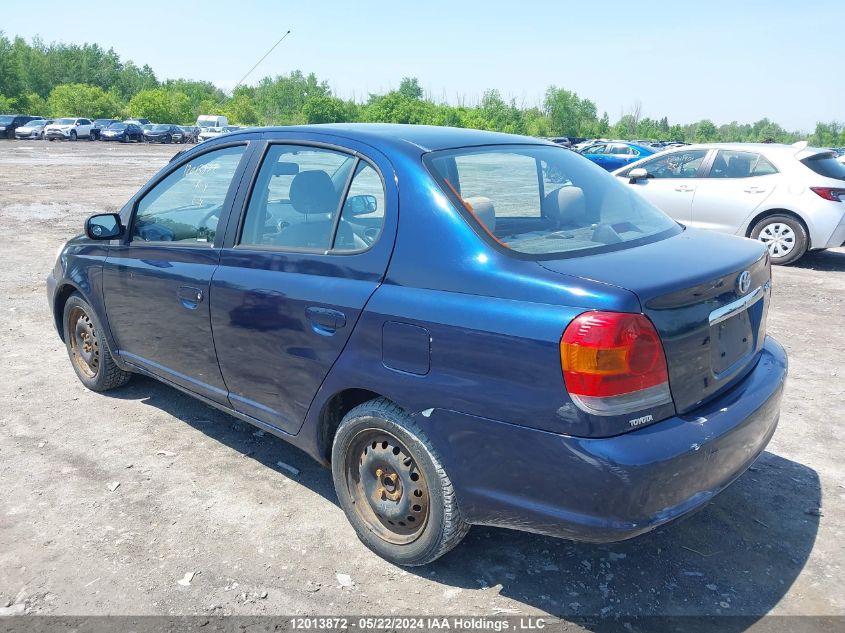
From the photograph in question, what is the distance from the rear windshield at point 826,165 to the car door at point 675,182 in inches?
53.6

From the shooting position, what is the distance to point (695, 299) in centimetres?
256

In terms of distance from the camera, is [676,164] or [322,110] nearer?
[676,164]

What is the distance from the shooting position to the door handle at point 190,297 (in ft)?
12.0

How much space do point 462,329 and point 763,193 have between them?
835cm

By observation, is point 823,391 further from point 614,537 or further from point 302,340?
point 302,340

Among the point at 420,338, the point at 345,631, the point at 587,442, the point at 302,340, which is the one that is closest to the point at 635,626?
the point at 587,442

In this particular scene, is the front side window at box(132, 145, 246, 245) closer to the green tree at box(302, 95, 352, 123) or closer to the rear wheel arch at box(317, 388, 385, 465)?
the rear wheel arch at box(317, 388, 385, 465)

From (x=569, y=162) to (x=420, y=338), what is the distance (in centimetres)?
152

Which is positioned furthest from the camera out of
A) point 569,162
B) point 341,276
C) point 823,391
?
point 823,391

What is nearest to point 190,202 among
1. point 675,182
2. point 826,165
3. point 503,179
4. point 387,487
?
point 503,179

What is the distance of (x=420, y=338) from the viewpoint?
2664 mm

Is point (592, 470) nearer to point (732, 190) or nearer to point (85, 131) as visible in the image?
point (732, 190)

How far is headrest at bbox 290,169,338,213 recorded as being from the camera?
129 inches

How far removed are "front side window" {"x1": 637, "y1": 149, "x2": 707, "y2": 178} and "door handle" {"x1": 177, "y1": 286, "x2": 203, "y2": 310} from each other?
8332 millimetres
